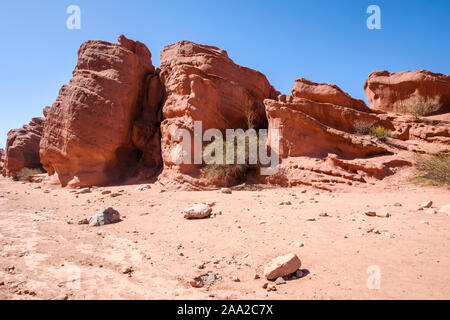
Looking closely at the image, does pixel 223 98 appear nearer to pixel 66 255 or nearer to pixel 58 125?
pixel 58 125

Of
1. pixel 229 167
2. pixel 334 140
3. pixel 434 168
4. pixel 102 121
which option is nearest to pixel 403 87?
pixel 334 140

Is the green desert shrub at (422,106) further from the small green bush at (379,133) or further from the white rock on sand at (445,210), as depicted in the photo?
the white rock on sand at (445,210)

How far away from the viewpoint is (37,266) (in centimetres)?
290

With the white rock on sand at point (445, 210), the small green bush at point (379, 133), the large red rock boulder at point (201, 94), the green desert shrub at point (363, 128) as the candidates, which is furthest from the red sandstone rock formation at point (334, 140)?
the white rock on sand at point (445, 210)

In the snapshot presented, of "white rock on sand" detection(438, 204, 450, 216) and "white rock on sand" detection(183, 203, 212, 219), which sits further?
"white rock on sand" detection(183, 203, 212, 219)

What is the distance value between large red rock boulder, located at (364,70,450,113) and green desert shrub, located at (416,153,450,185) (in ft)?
18.1

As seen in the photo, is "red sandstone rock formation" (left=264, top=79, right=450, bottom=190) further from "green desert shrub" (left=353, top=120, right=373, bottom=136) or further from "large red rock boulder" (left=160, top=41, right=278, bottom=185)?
"large red rock boulder" (left=160, top=41, right=278, bottom=185)

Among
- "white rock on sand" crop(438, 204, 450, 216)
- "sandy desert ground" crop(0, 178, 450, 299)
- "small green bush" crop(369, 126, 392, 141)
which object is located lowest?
"sandy desert ground" crop(0, 178, 450, 299)

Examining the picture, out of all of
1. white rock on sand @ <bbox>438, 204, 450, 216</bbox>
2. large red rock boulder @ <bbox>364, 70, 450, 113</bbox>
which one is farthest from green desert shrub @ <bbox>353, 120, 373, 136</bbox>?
white rock on sand @ <bbox>438, 204, 450, 216</bbox>

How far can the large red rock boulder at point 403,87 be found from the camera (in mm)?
11158

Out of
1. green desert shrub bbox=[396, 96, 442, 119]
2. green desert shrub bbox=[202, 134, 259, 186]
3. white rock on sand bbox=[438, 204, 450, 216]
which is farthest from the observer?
green desert shrub bbox=[396, 96, 442, 119]

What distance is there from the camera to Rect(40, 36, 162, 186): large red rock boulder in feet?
33.2

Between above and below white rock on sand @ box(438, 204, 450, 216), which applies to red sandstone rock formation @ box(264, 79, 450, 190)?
above
